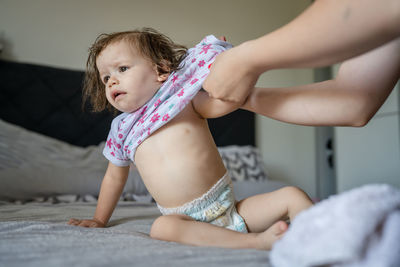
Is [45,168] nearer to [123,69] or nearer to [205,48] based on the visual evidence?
[123,69]

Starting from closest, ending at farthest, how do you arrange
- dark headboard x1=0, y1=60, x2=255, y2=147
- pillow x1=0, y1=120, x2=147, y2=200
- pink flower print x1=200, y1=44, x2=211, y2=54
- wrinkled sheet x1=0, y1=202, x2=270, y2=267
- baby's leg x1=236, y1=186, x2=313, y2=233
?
wrinkled sheet x1=0, y1=202, x2=270, y2=267
baby's leg x1=236, y1=186, x2=313, y2=233
pink flower print x1=200, y1=44, x2=211, y2=54
pillow x1=0, y1=120, x2=147, y2=200
dark headboard x1=0, y1=60, x2=255, y2=147

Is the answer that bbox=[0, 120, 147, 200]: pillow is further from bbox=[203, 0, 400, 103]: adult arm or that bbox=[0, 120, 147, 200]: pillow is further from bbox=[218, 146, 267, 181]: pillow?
bbox=[203, 0, 400, 103]: adult arm

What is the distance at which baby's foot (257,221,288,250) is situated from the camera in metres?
0.61

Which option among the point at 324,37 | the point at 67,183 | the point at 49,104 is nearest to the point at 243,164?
the point at 67,183

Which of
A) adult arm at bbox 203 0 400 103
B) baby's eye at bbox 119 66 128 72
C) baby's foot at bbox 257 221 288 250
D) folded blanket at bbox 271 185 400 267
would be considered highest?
adult arm at bbox 203 0 400 103

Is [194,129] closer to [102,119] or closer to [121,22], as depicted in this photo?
[102,119]

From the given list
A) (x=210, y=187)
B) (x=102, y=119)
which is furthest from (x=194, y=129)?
(x=102, y=119)

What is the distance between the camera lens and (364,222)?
0.41m

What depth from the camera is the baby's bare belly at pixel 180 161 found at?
0.86 meters

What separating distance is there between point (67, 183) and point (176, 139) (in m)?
0.95

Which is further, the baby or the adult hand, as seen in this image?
the baby

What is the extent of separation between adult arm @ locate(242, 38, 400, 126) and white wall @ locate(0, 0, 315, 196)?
6.50 feet

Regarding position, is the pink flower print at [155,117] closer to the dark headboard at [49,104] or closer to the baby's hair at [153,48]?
the baby's hair at [153,48]

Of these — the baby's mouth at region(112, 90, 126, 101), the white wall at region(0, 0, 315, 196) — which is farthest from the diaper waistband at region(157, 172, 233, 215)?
the white wall at region(0, 0, 315, 196)
